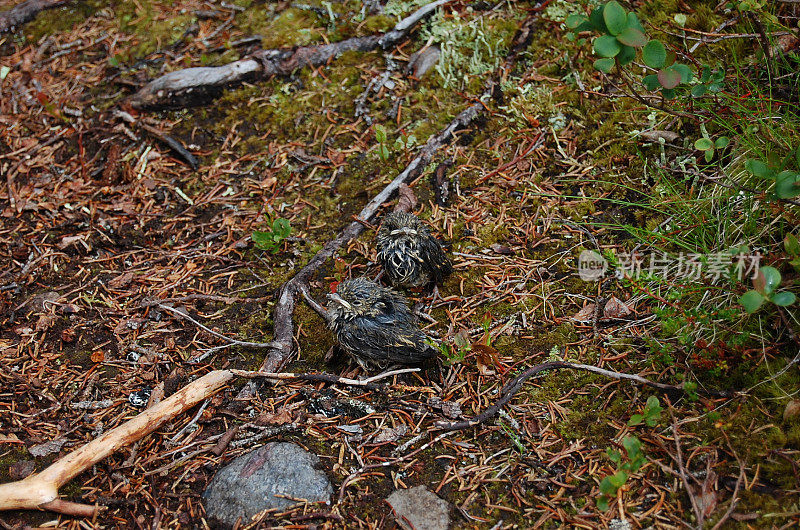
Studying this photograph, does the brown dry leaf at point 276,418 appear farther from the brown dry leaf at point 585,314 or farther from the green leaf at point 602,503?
the brown dry leaf at point 585,314

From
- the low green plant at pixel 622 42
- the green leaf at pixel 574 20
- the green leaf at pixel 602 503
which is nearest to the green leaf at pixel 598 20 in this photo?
the low green plant at pixel 622 42

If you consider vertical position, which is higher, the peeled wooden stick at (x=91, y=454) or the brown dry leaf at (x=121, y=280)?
the peeled wooden stick at (x=91, y=454)

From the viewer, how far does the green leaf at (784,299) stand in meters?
2.73

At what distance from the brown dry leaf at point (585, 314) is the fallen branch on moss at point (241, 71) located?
354cm

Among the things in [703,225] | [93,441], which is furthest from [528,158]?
[93,441]

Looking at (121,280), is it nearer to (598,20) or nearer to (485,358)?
(485,358)

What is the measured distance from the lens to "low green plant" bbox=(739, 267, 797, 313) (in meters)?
2.72

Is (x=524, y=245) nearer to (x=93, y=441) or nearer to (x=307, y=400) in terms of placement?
(x=307, y=400)

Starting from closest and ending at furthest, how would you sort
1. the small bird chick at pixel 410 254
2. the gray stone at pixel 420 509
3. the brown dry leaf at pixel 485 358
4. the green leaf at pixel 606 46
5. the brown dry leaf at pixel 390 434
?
the gray stone at pixel 420 509 → the green leaf at pixel 606 46 → the brown dry leaf at pixel 390 434 → the brown dry leaf at pixel 485 358 → the small bird chick at pixel 410 254

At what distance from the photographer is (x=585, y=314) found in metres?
3.90

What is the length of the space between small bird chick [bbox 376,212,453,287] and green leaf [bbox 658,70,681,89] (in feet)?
5.76

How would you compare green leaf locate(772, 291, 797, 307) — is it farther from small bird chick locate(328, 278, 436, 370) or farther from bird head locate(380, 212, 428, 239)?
bird head locate(380, 212, 428, 239)

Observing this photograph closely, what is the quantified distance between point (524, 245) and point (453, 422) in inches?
60.8

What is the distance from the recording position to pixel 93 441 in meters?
3.40
